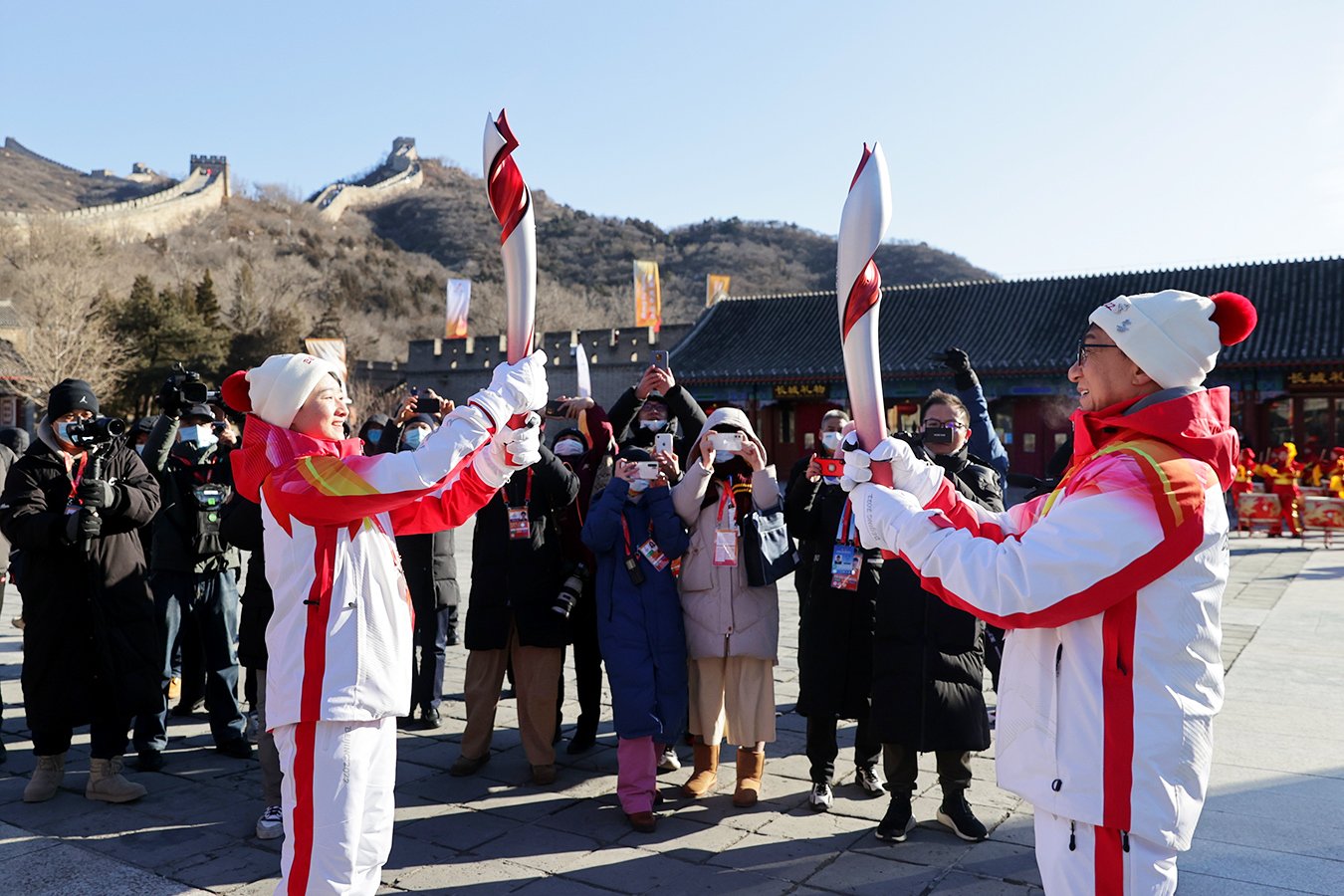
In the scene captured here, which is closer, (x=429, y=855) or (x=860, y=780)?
(x=429, y=855)

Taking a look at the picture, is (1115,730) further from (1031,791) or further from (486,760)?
(486,760)

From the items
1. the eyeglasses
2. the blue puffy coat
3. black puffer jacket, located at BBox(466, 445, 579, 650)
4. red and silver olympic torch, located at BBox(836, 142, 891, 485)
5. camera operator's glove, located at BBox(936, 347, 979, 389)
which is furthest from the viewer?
camera operator's glove, located at BBox(936, 347, 979, 389)

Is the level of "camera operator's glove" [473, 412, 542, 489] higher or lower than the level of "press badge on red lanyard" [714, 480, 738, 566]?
→ higher

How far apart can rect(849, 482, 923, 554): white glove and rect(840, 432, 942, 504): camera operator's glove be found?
2cm

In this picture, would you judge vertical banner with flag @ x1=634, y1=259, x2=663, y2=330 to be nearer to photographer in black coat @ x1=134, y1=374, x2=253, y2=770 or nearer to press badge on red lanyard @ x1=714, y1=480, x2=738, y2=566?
photographer in black coat @ x1=134, y1=374, x2=253, y2=770

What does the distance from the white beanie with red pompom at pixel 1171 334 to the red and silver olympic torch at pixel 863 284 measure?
546 millimetres

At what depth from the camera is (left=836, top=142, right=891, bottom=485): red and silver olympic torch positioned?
2436 millimetres

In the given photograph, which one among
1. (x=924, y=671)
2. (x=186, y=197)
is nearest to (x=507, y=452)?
(x=924, y=671)

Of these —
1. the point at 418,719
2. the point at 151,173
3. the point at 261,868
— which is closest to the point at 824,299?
the point at 418,719

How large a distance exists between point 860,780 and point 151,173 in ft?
380

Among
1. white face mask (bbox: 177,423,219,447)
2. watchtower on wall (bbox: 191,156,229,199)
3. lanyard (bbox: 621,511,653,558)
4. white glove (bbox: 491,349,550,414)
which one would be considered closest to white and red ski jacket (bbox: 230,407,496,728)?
white glove (bbox: 491,349,550,414)

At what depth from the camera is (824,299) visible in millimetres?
29531

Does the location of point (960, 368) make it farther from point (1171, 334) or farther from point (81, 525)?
point (81, 525)

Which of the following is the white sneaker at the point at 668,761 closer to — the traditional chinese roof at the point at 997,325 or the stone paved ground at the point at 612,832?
the stone paved ground at the point at 612,832
